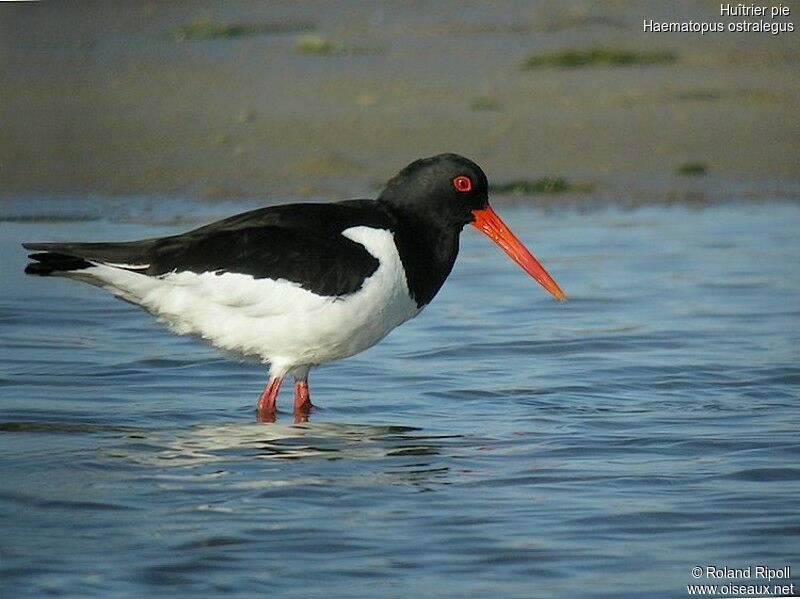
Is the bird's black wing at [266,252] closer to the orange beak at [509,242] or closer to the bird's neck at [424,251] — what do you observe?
the bird's neck at [424,251]

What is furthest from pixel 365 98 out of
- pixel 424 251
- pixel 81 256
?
pixel 81 256

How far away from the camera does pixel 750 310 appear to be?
7.14 metres

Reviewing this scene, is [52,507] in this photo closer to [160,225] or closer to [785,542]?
[785,542]

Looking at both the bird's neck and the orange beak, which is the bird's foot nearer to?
the bird's neck

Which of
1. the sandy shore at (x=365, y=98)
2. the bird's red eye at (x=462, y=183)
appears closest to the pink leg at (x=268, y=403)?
the bird's red eye at (x=462, y=183)

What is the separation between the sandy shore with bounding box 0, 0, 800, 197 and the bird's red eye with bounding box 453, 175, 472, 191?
29.6 inches

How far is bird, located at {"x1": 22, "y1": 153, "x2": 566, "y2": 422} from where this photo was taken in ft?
17.7

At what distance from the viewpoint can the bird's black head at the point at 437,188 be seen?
5.81 meters

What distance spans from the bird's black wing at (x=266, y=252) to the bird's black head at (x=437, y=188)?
307 mm

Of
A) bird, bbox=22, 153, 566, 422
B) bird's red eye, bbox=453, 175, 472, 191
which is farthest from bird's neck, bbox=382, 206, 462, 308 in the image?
bird's red eye, bbox=453, 175, 472, 191

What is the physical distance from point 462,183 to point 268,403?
1113mm

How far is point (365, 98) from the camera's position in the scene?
709 cm

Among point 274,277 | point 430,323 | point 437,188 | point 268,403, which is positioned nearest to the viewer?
point 274,277

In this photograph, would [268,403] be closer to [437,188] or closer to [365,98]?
[437,188]
